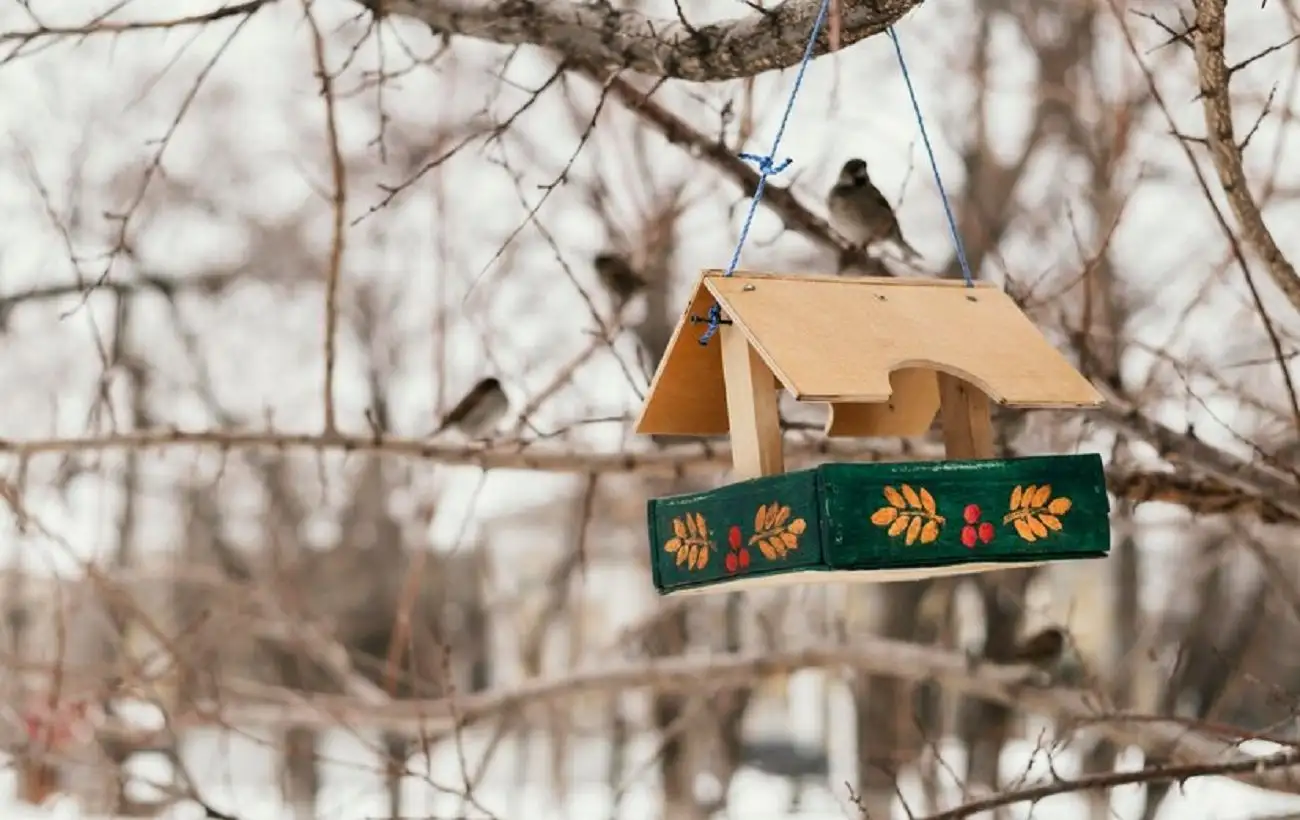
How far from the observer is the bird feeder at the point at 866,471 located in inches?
81.4

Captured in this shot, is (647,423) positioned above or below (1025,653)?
above

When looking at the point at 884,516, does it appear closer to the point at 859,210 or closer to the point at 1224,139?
the point at 1224,139

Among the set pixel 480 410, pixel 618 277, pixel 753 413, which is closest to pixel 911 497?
pixel 753 413

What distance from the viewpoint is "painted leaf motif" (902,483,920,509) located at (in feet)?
6.92

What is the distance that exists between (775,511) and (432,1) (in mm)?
1334

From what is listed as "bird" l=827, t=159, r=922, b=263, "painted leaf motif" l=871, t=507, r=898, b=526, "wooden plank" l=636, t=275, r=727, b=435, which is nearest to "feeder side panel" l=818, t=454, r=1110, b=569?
"painted leaf motif" l=871, t=507, r=898, b=526

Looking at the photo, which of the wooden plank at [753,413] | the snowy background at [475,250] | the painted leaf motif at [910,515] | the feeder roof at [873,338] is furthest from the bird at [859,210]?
the painted leaf motif at [910,515]

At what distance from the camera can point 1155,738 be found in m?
4.04

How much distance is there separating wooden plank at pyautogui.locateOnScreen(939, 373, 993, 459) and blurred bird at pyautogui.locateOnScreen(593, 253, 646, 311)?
192cm

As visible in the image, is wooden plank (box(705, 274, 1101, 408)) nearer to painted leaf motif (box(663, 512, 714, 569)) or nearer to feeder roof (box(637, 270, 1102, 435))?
feeder roof (box(637, 270, 1102, 435))

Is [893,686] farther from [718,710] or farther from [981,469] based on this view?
[981,469]

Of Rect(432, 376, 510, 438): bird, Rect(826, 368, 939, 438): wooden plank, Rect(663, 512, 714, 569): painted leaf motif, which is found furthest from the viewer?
Rect(432, 376, 510, 438): bird

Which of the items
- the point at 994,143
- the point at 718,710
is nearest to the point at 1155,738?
the point at 718,710

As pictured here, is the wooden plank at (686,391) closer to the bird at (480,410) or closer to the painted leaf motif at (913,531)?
the painted leaf motif at (913,531)
